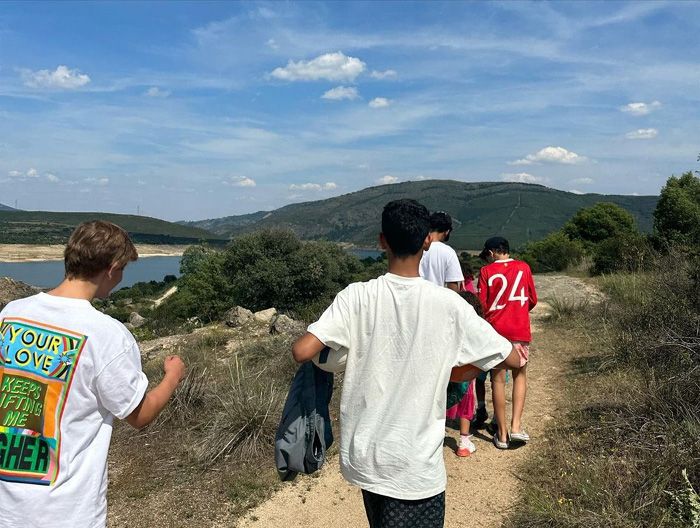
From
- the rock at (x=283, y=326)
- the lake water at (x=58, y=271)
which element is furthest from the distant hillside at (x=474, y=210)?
the rock at (x=283, y=326)

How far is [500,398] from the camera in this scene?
477 cm

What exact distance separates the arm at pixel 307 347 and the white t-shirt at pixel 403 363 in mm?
25

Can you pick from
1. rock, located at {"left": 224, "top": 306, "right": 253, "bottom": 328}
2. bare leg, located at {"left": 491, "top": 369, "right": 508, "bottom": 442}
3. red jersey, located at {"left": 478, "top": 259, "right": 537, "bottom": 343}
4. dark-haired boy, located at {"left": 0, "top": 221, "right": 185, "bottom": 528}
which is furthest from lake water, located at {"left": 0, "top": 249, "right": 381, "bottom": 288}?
dark-haired boy, located at {"left": 0, "top": 221, "right": 185, "bottom": 528}

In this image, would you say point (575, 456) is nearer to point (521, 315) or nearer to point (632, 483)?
point (632, 483)

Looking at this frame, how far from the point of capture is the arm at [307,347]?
6.94ft

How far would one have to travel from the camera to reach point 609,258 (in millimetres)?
17234

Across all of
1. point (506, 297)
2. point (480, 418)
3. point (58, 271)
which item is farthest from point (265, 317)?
point (58, 271)

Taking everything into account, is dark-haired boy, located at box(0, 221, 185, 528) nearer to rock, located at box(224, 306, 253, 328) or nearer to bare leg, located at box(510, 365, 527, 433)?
bare leg, located at box(510, 365, 527, 433)

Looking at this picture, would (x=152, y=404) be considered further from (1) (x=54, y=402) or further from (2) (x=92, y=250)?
(2) (x=92, y=250)

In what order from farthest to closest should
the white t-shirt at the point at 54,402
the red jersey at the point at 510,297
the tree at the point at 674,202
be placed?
the tree at the point at 674,202 → the red jersey at the point at 510,297 → the white t-shirt at the point at 54,402

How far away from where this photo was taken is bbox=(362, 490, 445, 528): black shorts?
6.89ft

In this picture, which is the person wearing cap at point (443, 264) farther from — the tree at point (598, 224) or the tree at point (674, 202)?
the tree at point (598, 224)

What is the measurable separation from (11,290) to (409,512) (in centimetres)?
1042

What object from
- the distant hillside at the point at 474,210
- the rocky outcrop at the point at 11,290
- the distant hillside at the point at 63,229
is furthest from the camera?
the distant hillside at the point at 474,210
